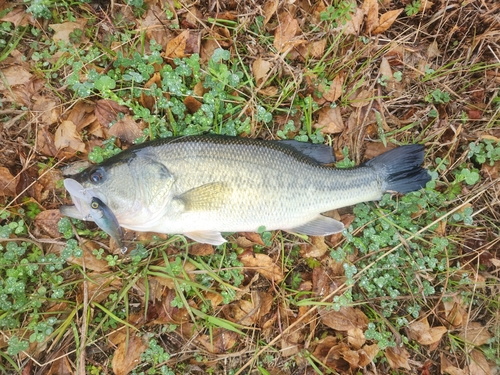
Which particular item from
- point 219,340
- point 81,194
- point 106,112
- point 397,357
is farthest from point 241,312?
point 106,112

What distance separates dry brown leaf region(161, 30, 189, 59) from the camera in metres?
3.00

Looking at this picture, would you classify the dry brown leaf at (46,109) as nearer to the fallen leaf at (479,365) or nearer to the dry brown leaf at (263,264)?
the dry brown leaf at (263,264)

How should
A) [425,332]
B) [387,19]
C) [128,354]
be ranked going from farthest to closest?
[387,19], [425,332], [128,354]

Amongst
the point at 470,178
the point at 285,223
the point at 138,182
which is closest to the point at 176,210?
the point at 138,182

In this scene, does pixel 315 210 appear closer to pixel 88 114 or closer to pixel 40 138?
pixel 88 114

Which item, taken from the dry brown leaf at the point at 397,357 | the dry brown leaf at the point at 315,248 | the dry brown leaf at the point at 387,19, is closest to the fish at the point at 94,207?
the dry brown leaf at the point at 315,248

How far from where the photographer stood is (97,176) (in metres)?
2.53

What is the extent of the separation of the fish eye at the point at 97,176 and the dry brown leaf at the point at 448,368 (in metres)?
3.30

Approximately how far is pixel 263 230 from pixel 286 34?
176cm

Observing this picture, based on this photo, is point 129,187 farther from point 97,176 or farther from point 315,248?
point 315,248

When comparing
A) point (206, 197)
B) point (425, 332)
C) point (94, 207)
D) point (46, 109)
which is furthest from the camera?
point (425, 332)

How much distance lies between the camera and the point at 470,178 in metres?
3.10

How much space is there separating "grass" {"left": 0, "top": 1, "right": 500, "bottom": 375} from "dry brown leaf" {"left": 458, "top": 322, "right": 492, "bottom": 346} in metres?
0.02

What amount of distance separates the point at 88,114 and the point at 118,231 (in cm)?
118
